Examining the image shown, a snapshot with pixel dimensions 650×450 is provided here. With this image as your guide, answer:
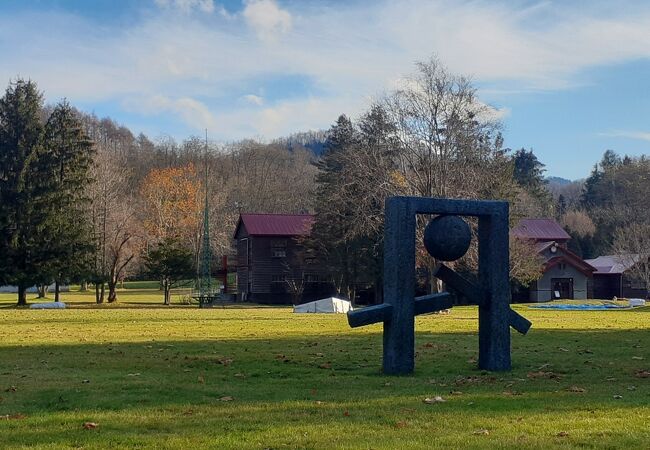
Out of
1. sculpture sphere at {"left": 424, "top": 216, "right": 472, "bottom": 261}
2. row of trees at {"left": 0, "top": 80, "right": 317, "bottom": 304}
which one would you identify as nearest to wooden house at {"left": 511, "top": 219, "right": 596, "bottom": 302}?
row of trees at {"left": 0, "top": 80, "right": 317, "bottom": 304}

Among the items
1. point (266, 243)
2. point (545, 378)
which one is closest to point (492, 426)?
point (545, 378)

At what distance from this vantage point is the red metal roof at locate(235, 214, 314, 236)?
67.0 metres

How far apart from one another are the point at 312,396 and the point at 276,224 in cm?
5821

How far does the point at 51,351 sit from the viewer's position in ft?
56.5

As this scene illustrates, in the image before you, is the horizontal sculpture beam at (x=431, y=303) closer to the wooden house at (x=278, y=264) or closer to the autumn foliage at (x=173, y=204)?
the wooden house at (x=278, y=264)

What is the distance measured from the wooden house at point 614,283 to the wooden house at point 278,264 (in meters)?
29.1

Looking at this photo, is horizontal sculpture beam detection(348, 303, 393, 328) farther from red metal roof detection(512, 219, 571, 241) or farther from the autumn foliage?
red metal roof detection(512, 219, 571, 241)

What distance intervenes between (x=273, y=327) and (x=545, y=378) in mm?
15075

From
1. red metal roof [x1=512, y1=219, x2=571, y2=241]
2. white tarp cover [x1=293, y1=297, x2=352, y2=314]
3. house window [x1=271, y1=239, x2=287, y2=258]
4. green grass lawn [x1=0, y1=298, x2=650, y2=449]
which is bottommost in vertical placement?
white tarp cover [x1=293, y1=297, x2=352, y2=314]

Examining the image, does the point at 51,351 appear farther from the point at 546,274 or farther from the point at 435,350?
the point at 546,274

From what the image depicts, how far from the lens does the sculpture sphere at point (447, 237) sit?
13.6 m

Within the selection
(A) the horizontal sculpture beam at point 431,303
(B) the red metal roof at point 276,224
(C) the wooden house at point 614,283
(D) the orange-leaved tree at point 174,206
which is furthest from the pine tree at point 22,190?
(C) the wooden house at point 614,283

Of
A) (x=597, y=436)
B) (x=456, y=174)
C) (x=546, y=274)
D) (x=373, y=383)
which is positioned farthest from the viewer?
(x=546, y=274)

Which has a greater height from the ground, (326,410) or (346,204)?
(346,204)
